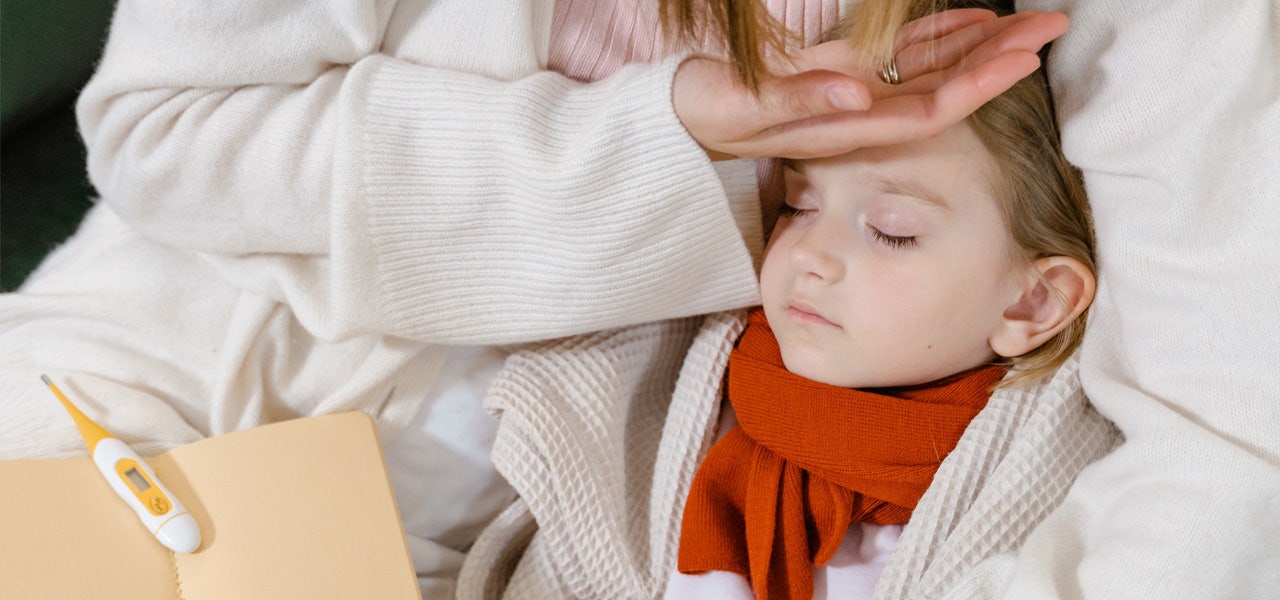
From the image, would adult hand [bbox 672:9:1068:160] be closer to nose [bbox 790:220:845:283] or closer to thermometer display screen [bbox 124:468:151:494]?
nose [bbox 790:220:845:283]

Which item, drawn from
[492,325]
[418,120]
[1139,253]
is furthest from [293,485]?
[1139,253]

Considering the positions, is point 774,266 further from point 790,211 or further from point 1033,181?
point 1033,181

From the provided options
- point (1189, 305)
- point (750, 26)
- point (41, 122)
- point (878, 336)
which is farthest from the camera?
point (41, 122)

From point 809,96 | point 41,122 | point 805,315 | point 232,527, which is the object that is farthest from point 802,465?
point 41,122

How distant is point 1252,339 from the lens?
2.54 feet

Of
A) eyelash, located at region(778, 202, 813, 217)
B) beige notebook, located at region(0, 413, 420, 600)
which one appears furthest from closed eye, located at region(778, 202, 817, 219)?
beige notebook, located at region(0, 413, 420, 600)

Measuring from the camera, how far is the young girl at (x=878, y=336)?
875 mm

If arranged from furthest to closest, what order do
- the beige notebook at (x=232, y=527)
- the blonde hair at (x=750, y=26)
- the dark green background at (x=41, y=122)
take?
1. the dark green background at (x=41, y=122)
2. the beige notebook at (x=232, y=527)
3. the blonde hair at (x=750, y=26)

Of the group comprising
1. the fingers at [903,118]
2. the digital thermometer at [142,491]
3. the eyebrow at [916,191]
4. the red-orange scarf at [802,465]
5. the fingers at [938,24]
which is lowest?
the red-orange scarf at [802,465]

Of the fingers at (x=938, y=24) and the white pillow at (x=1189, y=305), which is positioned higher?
the fingers at (x=938, y=24)

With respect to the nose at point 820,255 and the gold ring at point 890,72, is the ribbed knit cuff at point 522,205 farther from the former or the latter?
the gold ring at point 890,72

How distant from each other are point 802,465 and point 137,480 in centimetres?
59

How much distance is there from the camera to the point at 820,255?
2.94 ft

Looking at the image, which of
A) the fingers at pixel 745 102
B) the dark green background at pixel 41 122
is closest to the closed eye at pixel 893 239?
the fingers at pixel 745 102
